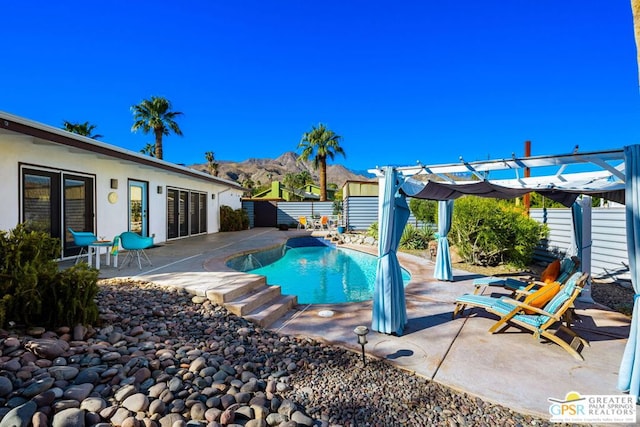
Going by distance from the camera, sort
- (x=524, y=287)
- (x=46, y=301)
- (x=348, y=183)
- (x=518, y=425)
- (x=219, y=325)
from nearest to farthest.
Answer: (x=518, y=425), (x=46, y=301), (x=219, y=325), (x=524, y=287), (x=348, y=183)

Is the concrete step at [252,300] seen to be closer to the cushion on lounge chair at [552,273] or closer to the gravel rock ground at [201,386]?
the gravel rock ground at [201,386]

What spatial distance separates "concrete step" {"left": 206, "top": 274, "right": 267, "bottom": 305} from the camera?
4.73 metres

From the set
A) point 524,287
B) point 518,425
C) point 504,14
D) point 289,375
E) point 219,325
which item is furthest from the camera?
point 504,14

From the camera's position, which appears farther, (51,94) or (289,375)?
(51,94)

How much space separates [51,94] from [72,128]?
6935 millimetres

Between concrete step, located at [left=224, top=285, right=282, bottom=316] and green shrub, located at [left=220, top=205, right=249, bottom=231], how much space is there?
12325mm

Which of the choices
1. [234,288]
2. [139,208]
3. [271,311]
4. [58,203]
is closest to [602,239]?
Answer: [271,311]

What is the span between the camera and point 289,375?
2955mm

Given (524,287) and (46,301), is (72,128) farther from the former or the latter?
(524,287)

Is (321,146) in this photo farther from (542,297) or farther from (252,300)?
(542,297)

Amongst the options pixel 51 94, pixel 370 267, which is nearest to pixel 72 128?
pixel 51 94

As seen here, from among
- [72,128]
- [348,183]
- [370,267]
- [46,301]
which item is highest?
[72,128]

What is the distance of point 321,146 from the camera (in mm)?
23562

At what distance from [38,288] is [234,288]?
2438 mm
